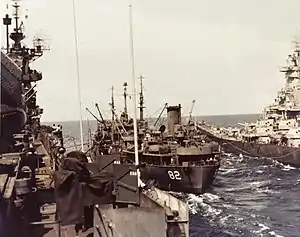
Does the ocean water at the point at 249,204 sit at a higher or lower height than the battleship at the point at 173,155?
lower

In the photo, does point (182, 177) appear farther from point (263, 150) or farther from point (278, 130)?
point (278, 130)

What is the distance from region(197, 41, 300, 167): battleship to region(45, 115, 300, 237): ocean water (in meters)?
3.59

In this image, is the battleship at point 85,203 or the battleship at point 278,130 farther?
the battleship at point 278,130

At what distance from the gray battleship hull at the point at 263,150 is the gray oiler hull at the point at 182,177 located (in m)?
12.3

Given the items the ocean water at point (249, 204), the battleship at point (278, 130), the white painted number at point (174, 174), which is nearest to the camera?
the ocean water at point (249, 204)

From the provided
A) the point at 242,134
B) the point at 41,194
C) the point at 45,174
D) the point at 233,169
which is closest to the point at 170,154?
the point at 233,169

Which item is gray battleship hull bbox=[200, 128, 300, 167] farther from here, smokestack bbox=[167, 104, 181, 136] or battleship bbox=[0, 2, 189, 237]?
battleship bbox=[0, 2, 189, 237]

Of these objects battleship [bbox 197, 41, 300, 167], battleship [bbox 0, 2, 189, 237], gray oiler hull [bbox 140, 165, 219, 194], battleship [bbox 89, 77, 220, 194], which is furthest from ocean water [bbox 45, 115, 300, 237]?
battleship [bbox 0, 2, 189, 237]

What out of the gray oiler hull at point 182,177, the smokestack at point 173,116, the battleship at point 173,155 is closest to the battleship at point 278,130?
the smokestack at point 173,116

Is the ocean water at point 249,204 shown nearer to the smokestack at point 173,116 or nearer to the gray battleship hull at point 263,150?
the gray battleship hull at point 263,150

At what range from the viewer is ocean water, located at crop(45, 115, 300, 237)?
57.2ft

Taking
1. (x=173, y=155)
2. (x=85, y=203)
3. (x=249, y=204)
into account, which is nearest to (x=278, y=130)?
(x=173, y=155)

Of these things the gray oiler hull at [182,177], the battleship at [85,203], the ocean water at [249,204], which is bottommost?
the ocean water at [249,204]

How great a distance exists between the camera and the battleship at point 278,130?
128 feet
